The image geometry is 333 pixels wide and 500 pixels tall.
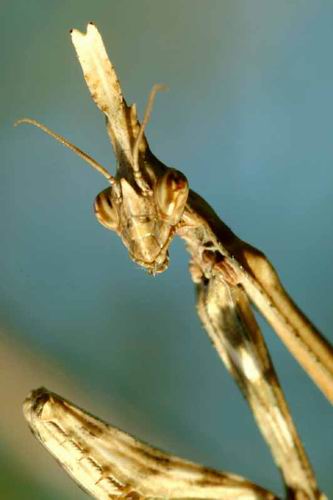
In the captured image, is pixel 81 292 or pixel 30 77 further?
pixel 81 292

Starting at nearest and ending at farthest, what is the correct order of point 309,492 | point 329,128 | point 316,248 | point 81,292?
point 309,492 < point 81,292 < point 329,128 < point 316,248

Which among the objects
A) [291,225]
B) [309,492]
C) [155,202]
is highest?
[291,225]

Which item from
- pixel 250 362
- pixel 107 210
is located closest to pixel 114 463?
pixel 250 362

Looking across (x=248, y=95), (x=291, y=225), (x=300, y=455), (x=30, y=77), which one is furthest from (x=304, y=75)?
(x=300, y=455)

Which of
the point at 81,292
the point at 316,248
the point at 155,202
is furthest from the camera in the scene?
the point at 316,248

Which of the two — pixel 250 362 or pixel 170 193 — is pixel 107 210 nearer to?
pixel 170 193

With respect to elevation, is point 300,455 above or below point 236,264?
below

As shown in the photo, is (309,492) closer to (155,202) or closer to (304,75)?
(155,202)
